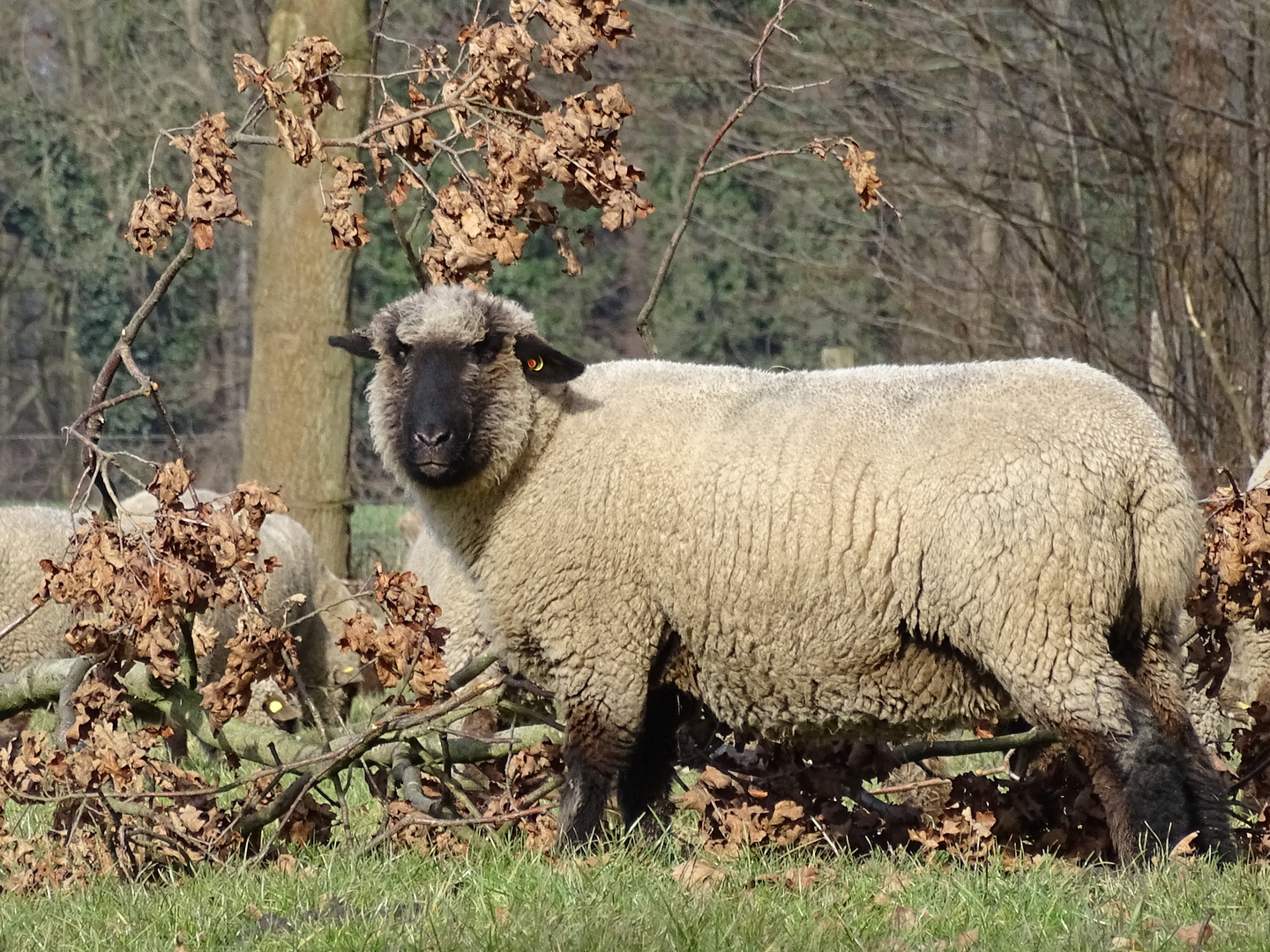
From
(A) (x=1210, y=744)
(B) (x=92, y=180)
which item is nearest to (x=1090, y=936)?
(A) (x=1210, y=744)

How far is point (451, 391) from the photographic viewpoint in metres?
5.51

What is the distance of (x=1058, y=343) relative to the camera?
11453 mm

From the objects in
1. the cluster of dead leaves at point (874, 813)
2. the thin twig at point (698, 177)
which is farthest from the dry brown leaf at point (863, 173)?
the cluster of dead leaves at point (874, 813)

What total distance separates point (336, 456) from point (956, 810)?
19.9 feet

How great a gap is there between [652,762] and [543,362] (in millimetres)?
1444

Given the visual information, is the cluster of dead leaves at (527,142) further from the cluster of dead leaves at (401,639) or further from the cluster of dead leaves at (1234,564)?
the cluster of dead leaves at (1234,564)

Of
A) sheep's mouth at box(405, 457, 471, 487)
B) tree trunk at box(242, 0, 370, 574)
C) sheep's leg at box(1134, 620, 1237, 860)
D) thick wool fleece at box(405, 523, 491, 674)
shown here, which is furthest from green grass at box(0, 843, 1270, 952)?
tree trunk at box(242, 0, 370, 574)

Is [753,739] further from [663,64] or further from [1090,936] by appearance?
[663,64]

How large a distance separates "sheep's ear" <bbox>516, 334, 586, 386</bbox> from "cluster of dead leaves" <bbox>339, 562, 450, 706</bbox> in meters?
1.04

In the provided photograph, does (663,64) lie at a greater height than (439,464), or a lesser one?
greater

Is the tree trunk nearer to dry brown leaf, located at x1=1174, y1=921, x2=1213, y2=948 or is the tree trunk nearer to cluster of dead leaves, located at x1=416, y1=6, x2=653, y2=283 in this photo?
cluster of dead leaves, located at x1=416, y1=6, x2=653, y2=283

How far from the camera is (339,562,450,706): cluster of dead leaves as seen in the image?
493cm

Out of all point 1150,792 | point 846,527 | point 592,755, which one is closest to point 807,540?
point 846,527

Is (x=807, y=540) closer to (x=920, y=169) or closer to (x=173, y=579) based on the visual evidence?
(x=173, y=579)
